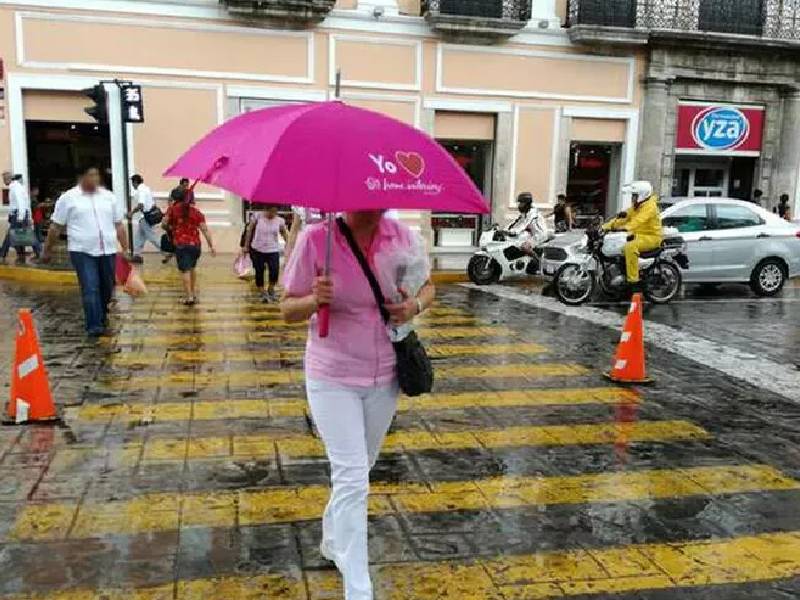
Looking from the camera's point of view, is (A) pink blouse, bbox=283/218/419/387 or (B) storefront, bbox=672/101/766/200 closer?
(A) pink blouse, bbox=283/218/419/387

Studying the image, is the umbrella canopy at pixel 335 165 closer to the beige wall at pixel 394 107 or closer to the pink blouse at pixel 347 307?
the pink blouse at pixel 347 307

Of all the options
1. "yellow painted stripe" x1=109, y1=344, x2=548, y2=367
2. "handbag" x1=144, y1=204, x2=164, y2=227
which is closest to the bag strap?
"yellow painted stripe" x1=109, y1=344, x2=548, y2=367

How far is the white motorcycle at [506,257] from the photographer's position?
47.6 feet

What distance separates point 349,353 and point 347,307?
0.19m

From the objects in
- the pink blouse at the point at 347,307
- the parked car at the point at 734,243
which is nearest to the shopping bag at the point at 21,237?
the parked car at the point at 734,243

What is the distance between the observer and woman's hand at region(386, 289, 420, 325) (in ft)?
11.0

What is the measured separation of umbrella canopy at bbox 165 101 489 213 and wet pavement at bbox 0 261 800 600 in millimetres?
1814

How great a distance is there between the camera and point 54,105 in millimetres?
17094

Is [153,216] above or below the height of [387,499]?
above

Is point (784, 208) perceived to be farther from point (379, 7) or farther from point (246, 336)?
point (246, 336)

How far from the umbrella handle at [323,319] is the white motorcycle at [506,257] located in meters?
11.4

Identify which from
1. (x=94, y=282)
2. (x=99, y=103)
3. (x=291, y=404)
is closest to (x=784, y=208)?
(x=99, y=103)

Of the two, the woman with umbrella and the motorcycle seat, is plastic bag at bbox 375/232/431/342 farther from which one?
the motorcycle seat

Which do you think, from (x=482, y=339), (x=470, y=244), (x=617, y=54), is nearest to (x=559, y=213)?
(x=470, y=244)
